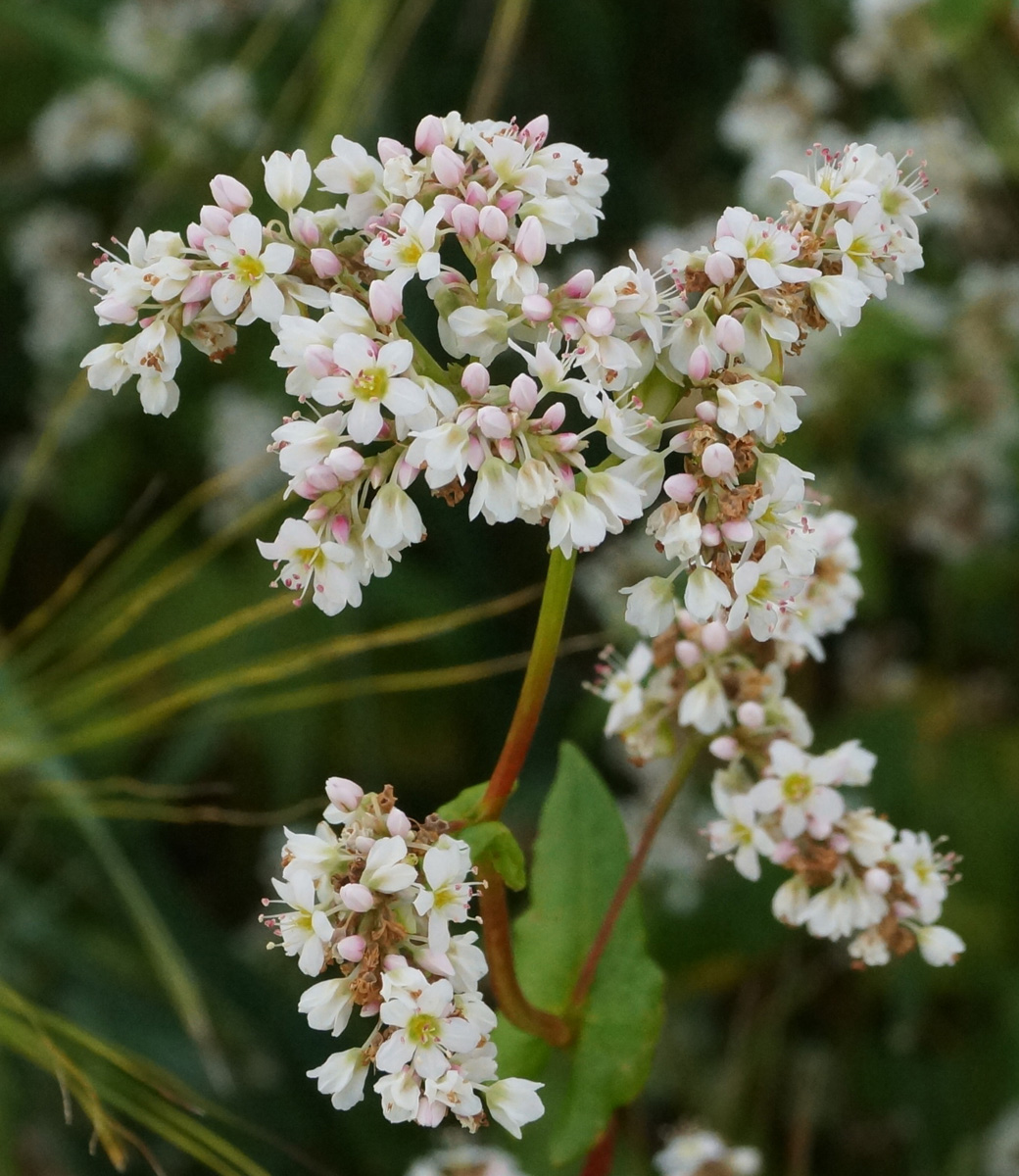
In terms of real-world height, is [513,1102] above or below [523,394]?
below

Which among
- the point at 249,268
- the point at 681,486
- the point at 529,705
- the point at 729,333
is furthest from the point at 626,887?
the point at 249,268

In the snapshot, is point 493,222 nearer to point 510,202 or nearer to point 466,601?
point 510,202

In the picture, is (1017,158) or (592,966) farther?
(1017,158)

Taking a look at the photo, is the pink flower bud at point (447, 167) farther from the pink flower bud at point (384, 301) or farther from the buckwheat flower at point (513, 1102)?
the buckwheat flower at point (513, 1102)

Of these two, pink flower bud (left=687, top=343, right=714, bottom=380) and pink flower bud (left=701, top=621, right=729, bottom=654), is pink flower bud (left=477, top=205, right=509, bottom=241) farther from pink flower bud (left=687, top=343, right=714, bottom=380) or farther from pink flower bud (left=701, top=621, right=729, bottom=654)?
pink flower bud (left=701, top=621, right=729, bottom=654)

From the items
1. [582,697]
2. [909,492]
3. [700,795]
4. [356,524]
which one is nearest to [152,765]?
[582,697]

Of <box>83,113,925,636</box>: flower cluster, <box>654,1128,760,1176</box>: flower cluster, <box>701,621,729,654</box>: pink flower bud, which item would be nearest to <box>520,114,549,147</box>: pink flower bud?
<box>83,113,925,636</box>: flower cluster

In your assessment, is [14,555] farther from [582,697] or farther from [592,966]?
[592,966]
